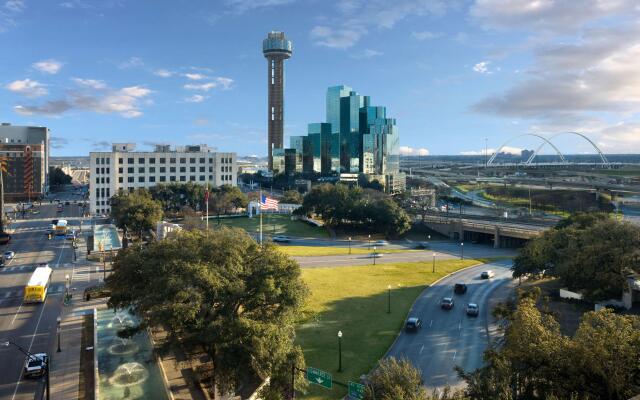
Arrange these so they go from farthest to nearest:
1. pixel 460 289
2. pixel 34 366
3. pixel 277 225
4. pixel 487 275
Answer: pixel 277 225
pixel 487 275
pixel 460 289
pixel 34 366

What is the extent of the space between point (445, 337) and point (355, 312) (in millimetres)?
8040

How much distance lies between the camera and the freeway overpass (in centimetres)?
8012

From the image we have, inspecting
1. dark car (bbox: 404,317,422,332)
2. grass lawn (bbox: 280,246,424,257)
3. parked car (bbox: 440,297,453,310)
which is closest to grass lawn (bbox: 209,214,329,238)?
grass lawn (bbox: 280,246,424,257)

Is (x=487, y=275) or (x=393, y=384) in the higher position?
(x=393, y=384)

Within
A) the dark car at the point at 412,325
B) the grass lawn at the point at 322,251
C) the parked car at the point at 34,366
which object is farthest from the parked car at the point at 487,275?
the parked car at the point at 34,366

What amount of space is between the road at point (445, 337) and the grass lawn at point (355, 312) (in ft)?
4.38

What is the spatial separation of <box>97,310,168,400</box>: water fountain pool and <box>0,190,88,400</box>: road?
141 inches

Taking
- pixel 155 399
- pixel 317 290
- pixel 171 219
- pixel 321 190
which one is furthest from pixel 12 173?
pixel 155 399

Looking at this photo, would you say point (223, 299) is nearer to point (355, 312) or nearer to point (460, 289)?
point (355, 312)

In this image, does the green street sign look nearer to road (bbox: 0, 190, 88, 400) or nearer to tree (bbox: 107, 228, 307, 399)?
tree (bbox: 107, 228, 307, 399)

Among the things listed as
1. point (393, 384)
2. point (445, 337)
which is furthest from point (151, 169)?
point (393, 384)

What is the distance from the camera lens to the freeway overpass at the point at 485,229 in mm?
80125

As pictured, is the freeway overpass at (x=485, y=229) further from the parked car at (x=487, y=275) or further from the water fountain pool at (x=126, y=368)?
the water fountain pool at (x=126, y=368)

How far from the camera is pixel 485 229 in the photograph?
8481 centimetres
